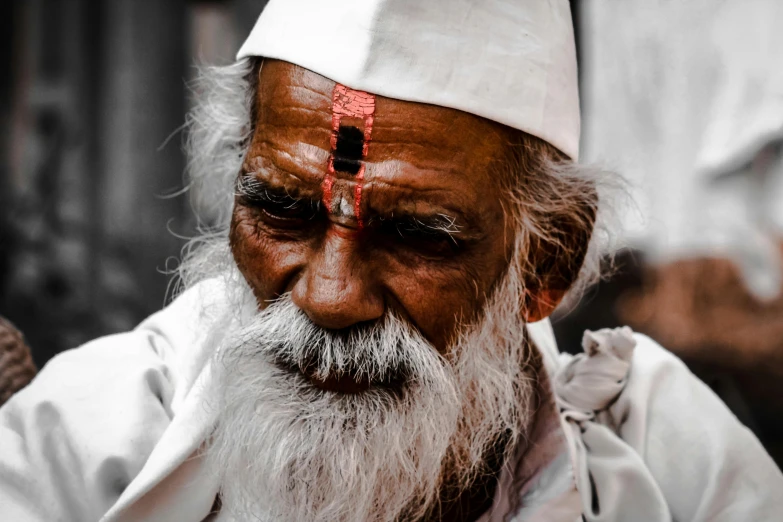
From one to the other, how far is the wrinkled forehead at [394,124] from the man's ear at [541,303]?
431 millimetres

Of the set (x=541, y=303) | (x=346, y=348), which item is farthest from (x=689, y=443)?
(x=346, y=348)

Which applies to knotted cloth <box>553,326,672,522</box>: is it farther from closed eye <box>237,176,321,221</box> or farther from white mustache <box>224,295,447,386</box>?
closed eye <box>237,176,321,221</box>

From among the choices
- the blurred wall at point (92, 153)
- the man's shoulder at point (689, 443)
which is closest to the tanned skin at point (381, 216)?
the man's shoulder at point (689, 443)

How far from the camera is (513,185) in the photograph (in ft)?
5.13

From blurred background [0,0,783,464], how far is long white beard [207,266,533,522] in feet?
2.14

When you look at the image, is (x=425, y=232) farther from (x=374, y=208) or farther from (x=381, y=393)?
(x=381, y=393)

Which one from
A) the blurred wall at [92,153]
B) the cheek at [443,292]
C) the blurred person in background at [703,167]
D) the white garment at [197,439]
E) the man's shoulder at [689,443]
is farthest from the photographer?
the blurred wall at [92,153]

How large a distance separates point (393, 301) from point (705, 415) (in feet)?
3.29

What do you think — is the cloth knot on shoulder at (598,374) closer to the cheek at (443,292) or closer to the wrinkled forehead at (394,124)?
the cheek at (443,292)

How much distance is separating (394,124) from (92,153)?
8.54ft

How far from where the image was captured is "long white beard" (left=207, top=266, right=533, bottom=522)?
4.51 ft

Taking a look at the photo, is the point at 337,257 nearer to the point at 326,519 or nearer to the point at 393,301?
the point at 393,301

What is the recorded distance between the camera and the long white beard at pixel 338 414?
1.38 meters

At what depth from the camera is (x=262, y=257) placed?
1.51 meters
